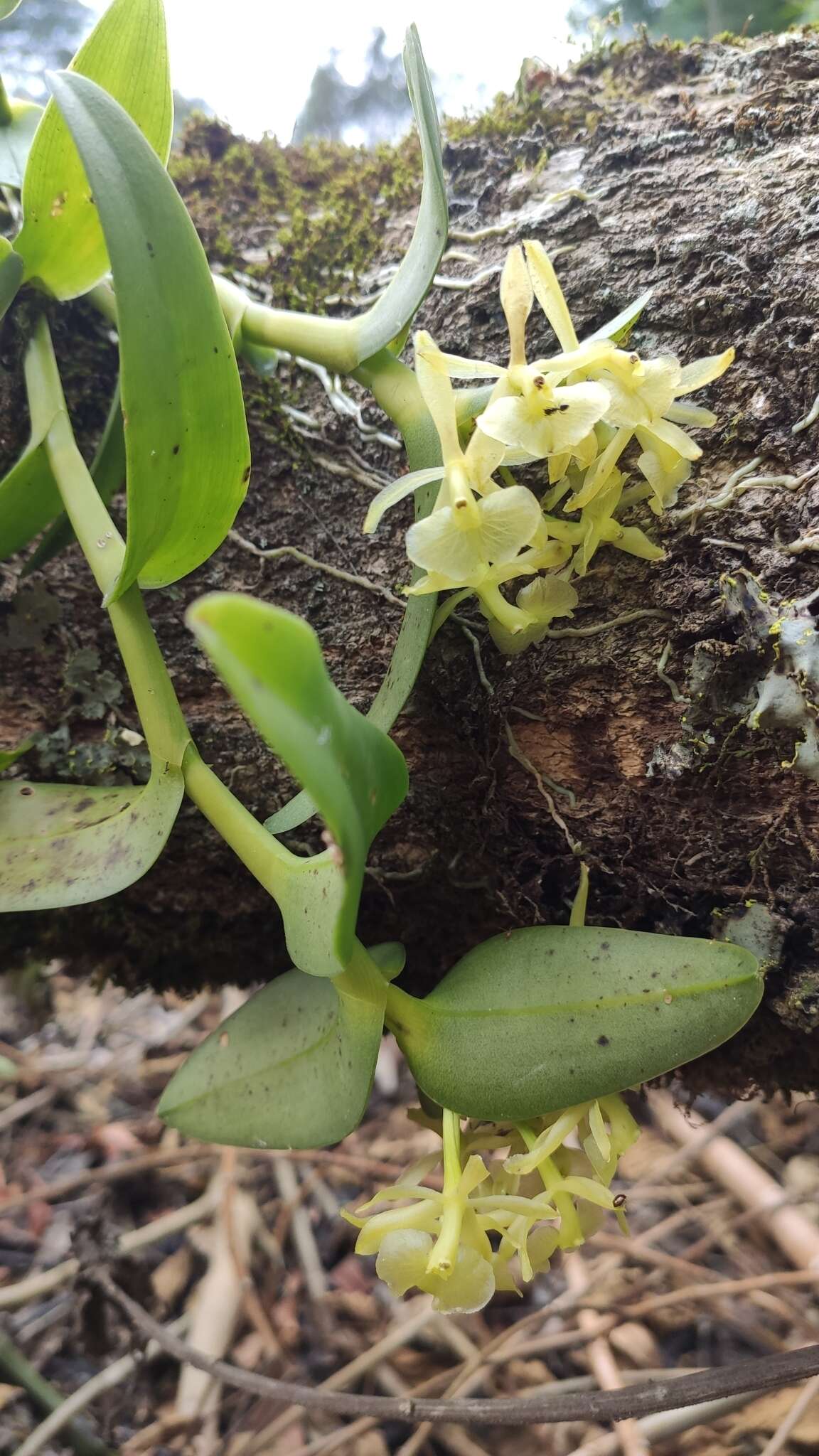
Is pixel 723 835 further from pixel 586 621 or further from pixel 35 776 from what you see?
pixel 35 776

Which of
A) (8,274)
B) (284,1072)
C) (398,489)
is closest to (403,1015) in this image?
(284,1072)

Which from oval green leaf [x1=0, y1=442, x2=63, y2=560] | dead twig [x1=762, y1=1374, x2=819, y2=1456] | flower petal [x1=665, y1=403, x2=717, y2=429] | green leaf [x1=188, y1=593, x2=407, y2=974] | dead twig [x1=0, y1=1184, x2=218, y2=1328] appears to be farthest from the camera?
dead twig [x1=0, y1=1184, x2=218, y2=1328]

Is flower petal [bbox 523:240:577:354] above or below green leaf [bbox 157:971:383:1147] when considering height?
above

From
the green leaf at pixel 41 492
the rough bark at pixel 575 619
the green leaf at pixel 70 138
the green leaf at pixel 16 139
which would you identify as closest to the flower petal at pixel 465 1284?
the rough bark at pixel 575 619

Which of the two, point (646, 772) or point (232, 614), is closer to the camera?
point (232, 614)

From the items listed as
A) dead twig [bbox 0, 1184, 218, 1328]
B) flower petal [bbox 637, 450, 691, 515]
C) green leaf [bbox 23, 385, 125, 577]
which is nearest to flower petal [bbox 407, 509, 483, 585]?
flower petal [bbox 637, 450, 691, 515]

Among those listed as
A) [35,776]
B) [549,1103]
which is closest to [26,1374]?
[35,776]

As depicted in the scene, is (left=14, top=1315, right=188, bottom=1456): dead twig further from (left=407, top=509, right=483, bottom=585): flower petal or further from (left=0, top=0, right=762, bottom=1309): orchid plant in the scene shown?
(left=407, top=509, right=483, bottom=585): flower petal

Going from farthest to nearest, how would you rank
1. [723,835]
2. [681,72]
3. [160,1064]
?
[160,1064], [681,72], [723,835]
